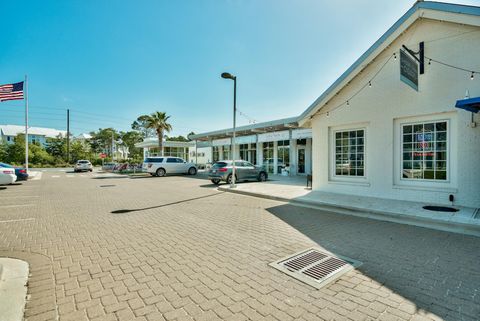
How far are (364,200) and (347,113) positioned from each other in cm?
369

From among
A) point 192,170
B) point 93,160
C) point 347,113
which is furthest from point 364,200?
point 93,160

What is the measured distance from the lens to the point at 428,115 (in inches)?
319

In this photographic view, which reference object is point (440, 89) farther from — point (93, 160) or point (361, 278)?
point (93, 160)

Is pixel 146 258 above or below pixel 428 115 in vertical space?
below

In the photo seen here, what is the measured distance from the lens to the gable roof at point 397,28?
712 centimetres

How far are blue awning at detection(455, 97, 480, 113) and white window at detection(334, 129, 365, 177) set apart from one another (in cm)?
339

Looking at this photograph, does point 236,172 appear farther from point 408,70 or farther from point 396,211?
point 408,70

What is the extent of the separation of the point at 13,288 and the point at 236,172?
13.3 m

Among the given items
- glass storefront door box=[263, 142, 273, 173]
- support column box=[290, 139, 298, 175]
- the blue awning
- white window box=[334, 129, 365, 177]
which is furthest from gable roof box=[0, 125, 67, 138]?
the blue awning

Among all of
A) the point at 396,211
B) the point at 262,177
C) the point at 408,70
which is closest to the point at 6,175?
the point at 262,177

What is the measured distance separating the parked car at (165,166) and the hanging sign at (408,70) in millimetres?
20419

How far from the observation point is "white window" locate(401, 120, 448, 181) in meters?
7.95

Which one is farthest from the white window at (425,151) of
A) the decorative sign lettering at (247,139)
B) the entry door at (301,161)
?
the decorative sign lettering at (247,139)

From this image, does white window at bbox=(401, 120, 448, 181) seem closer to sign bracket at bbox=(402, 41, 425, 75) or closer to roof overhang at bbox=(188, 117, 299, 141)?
sign bracket at bbox=(402, 41, 425, 75)
